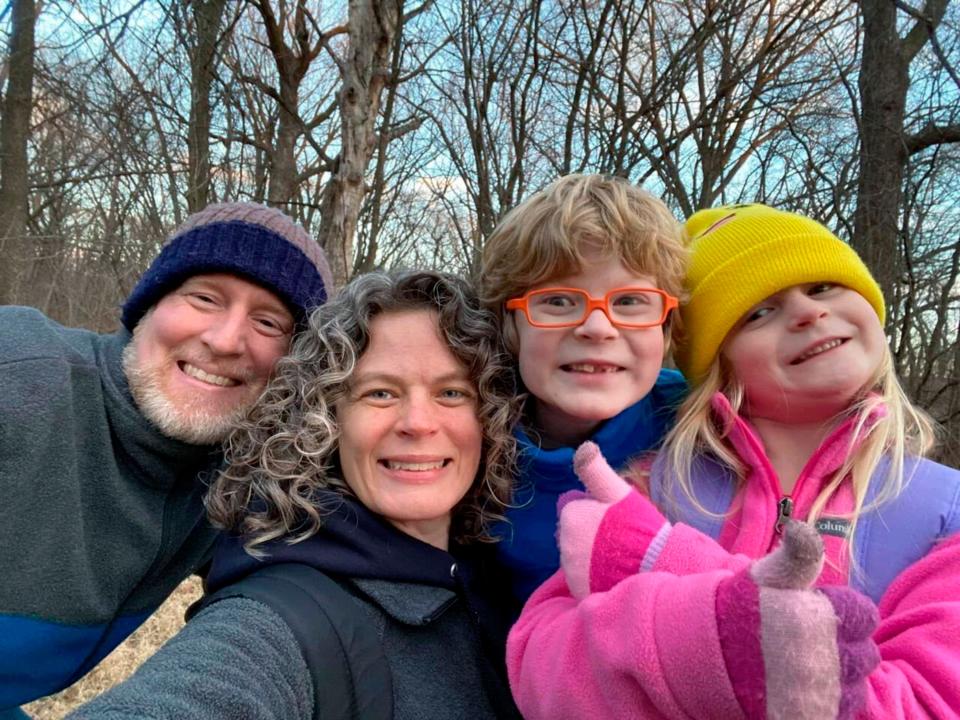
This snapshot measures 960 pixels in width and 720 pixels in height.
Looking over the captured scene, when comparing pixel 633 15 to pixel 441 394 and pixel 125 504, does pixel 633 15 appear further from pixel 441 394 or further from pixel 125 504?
pixel 125 504

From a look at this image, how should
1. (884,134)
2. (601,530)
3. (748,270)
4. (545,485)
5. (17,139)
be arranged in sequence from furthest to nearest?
(17,139) → (884,134) → (545,485) → (748,270) → (601,530)

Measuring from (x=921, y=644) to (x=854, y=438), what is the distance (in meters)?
0.51

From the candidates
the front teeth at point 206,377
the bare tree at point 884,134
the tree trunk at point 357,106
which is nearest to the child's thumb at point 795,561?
the front teeth at point 206,377

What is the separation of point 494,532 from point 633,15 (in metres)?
3.76

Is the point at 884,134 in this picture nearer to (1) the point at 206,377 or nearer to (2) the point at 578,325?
(2) the point at 578,325

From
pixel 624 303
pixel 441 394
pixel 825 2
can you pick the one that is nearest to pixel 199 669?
pixel 441 394

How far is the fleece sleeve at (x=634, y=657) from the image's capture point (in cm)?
104

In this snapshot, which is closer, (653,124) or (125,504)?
(125,504)

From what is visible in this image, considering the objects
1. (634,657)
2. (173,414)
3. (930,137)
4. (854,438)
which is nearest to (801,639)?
(634,657)

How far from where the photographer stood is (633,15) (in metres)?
4.41

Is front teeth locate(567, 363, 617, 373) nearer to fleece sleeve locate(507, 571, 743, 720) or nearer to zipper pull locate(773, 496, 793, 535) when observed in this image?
zipper pull locate(773, 496, 793, 535)

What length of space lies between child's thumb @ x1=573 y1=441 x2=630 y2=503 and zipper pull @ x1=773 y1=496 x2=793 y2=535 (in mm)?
425

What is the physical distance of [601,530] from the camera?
1.32 m

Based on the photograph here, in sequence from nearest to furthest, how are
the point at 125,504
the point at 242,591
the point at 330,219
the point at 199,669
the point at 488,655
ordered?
the point at 199,669
the point at 242,591
the point at 488,655
the point at 125,504
the point at 330,219
